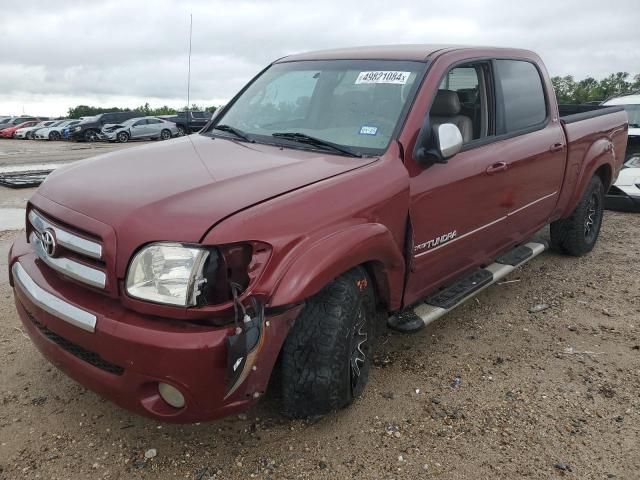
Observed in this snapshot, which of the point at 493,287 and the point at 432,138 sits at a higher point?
the point at 432,138

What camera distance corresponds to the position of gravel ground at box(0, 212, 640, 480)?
2.39 m

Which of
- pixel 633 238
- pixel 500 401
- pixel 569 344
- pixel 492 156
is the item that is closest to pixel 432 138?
pixel 492 156

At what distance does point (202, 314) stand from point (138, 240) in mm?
372

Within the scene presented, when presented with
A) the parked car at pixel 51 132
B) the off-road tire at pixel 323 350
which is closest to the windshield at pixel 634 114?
the off-road tire at pixel 323 350

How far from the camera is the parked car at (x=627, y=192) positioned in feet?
23.4

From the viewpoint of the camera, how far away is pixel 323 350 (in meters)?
2.36

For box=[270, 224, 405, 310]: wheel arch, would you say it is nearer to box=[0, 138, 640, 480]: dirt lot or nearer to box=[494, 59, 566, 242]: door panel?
box=[0, 138, 640, 480]: dirt lot

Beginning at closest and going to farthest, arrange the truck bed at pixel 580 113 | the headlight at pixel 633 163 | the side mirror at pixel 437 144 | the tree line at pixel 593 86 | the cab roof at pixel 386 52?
the side mirror at pixel 437 144
the cab roof at pixel 386 52
the truck bed at pixel 580 113
the headlight at pixel 633 163
the tree line at pixel 593 86

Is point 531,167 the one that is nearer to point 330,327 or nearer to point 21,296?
point 330,327

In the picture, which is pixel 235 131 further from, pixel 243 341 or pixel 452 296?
pixel 243 341

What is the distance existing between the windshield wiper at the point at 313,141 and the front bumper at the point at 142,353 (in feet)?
3.32

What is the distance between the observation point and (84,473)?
234 cm

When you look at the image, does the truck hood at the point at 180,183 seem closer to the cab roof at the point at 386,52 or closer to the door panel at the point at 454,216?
the door panel at the point at 454,216

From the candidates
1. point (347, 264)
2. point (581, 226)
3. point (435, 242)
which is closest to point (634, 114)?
point (581, 226)
